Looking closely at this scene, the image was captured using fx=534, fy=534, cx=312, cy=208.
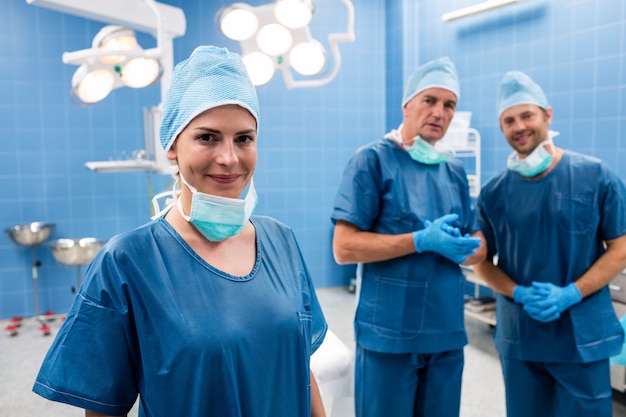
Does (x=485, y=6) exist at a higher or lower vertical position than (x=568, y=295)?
higher

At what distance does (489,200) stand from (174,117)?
1255 mm

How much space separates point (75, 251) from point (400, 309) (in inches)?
102

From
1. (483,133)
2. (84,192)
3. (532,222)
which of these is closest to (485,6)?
(483,133)

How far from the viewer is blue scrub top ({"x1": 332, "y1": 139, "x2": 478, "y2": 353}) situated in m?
1.60

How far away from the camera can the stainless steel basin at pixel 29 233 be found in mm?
3547

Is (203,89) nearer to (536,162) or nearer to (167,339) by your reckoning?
(167,339)

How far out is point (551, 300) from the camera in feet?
5.21

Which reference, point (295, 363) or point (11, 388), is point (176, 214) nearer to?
point (295, 363)

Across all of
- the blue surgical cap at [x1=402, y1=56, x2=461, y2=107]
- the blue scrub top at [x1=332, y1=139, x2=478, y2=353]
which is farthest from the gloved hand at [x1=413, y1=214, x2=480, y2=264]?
the blue surgical cap at [x1=402, y1=56, x2=461, y2=107]

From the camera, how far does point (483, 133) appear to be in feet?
12.3

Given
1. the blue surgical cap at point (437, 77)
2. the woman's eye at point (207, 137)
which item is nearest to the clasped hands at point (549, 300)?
the blue surgical cap at point (437, 77)

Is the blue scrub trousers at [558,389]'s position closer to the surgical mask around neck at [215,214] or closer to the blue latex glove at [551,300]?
the blue latex glove at [551,300]

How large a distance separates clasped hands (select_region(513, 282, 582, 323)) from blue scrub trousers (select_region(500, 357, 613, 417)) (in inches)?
7.1

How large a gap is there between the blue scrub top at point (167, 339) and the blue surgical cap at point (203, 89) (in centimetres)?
19
